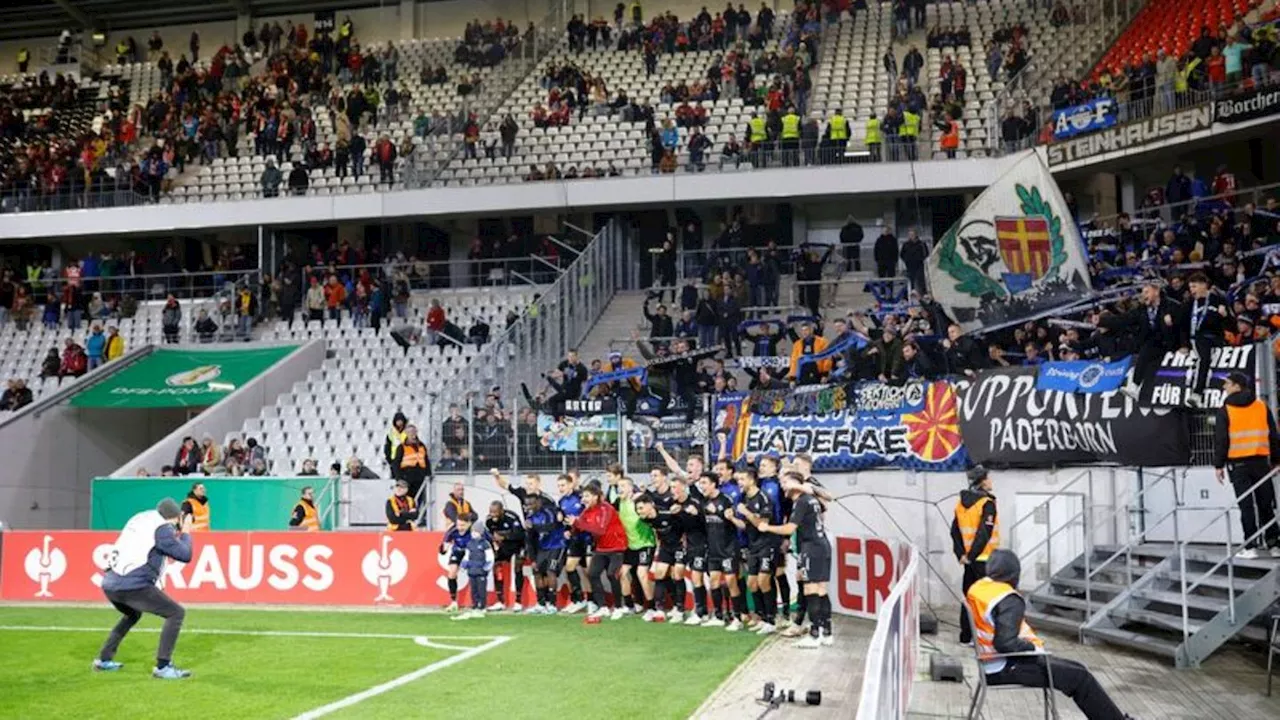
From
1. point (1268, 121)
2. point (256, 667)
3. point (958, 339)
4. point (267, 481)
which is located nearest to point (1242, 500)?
point (958, 339)

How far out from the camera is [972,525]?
14.4 metres

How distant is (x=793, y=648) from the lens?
1497 centimetres

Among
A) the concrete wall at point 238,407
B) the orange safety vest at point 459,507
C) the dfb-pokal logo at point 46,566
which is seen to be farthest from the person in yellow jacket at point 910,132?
the dfb-pokal logo at point 46,566

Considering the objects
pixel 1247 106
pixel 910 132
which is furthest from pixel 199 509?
pixel 1247 106

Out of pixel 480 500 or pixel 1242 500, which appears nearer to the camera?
pixel 1242 500

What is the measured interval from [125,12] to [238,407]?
2475 cm

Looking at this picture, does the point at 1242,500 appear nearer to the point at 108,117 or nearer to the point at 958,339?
the point at 958,339

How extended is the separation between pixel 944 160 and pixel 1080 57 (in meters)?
5.26

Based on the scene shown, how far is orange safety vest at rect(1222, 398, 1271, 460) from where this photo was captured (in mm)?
13922

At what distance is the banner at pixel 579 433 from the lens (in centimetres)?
2231

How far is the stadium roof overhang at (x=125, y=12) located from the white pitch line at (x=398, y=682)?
122 feet

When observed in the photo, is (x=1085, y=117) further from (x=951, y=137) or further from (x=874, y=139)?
(x=874, y=139)

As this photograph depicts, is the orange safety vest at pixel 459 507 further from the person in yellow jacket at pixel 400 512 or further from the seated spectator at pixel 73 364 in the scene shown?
the seated spectator at pixel 73 364

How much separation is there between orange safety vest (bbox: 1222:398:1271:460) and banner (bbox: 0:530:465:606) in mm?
10706
